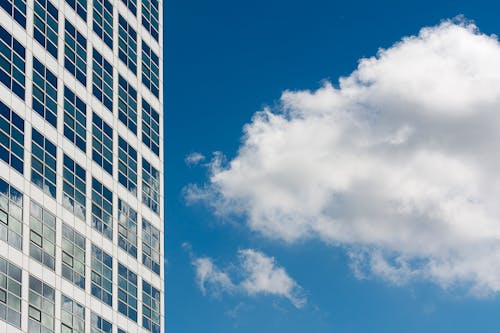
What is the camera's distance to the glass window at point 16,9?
8332 cm

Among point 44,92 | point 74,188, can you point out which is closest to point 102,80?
point 44,92

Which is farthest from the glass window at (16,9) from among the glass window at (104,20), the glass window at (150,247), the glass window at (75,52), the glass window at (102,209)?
the glass window at (150,247)

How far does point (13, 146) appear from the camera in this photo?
81.7 m

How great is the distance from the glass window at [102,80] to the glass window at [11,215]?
16130 mm

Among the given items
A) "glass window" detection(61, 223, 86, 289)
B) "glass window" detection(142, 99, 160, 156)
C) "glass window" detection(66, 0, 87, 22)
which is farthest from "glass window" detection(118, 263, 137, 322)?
"glass window" detection(66, 0, 87, 22)

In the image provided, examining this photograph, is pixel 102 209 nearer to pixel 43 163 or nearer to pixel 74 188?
pixel 74 188

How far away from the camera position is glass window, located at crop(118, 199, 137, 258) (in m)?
95.1

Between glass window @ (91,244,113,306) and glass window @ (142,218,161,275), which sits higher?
glass window @ (142,218,161,275)

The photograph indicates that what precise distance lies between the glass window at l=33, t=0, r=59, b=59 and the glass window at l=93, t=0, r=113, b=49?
673 cm

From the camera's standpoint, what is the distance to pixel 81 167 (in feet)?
297

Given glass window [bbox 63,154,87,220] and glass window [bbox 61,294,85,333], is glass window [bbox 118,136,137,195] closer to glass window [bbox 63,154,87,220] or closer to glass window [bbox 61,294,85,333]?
glass window [bbox 63,154,87,220]

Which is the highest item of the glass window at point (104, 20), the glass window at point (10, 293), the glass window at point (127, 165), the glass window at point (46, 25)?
the glass window at point (104, 20)

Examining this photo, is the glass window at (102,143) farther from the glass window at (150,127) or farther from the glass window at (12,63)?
the glass window at (12,63)

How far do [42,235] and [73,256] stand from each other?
4309 mm
